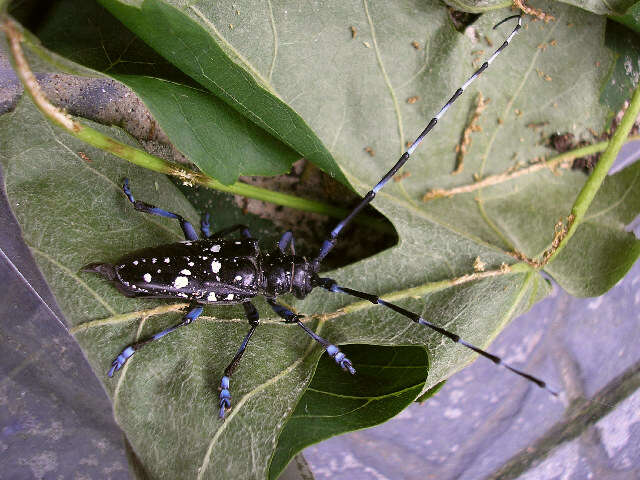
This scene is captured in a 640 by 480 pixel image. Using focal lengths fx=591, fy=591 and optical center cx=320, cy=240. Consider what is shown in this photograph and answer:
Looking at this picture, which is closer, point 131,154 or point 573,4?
point 131,154

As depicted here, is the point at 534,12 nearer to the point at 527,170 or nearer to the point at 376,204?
the point at 527,170

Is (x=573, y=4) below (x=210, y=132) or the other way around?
the other way around

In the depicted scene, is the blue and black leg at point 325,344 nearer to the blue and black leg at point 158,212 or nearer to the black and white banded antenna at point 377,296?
the black and white banded antenna at point 377,296

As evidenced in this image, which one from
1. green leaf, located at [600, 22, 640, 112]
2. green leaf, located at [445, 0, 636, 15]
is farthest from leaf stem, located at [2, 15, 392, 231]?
green leaf, located at [600, 22, 640, 112]

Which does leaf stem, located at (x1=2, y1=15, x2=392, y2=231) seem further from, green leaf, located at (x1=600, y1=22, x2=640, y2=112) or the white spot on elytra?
green leaf, located at (x1=600, y1=22, x2=640, y2=112)

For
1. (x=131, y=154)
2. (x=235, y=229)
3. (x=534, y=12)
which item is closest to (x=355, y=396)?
(x=235, y=229)

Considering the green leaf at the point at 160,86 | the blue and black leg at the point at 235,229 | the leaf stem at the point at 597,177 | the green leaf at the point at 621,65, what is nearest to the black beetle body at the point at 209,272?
the blue and black leg at the point at 235,229

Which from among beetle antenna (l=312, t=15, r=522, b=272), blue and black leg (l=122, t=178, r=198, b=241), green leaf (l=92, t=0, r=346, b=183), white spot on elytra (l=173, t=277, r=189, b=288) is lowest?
white spot on elytra (l=173, t=277, r=189, b=288)
